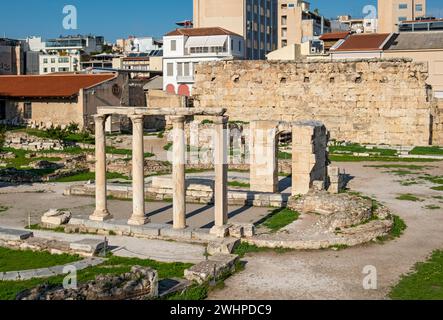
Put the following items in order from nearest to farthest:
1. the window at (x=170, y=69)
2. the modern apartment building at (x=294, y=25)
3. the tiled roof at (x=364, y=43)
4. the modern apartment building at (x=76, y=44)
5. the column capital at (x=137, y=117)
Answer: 1. the column capital at (x=137, y=117)
2. the tiled roof at (x=364, y=43)
3. the window at (x=170, y=69)
4. the modern apartment building at (x=294, y=25)
5. the modern apartment building at (x=76, y=44)

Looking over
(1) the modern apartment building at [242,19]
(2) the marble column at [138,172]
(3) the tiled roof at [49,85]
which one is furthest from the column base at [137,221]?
(1) the modern apartment building at [242,19]

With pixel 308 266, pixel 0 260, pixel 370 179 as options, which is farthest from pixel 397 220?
pixel 0 260

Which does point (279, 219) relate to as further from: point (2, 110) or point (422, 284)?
point (2, 110)

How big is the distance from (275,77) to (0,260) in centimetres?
3172

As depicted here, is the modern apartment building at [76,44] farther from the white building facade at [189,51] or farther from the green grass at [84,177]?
the green grass at [84,177]

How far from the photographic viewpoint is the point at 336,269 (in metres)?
16.8

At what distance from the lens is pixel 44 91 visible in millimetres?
52406

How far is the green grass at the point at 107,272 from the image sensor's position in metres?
15.2

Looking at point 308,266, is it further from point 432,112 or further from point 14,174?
point 432,112

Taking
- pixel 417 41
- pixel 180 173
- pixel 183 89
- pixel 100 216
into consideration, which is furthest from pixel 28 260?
pixel 183 89

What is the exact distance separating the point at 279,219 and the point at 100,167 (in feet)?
22.1

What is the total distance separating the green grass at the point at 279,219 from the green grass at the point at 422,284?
5.63 m

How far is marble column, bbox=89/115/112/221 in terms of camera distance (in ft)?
71.5

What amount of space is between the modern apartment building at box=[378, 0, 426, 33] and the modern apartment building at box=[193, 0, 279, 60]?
16.1m
